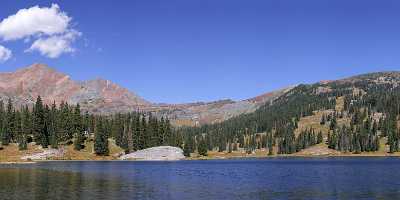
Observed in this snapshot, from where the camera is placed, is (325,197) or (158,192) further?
(158,192)

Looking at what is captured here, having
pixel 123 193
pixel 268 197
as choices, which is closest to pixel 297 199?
pixel 268 197

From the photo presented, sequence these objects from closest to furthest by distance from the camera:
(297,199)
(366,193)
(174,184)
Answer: (297,199) → (366,193) → (174,184)

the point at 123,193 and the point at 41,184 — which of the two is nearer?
the point at 123,193

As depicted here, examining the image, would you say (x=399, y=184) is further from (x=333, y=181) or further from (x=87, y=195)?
(x=87, y=195)

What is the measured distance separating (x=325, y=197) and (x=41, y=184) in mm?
50060

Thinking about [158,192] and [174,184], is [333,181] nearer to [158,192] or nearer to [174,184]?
[174,184]

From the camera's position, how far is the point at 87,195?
244ft

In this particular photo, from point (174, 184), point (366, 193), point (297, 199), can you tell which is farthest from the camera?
point (174, 184)

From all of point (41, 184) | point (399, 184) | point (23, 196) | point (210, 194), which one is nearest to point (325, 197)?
point (210, 194)

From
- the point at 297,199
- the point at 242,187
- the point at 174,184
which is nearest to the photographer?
the point at 297,199

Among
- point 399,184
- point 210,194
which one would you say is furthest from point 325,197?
point 399,184

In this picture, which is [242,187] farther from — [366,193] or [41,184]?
[41,184]

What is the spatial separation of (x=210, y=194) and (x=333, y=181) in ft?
108

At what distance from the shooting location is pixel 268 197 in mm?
73250
